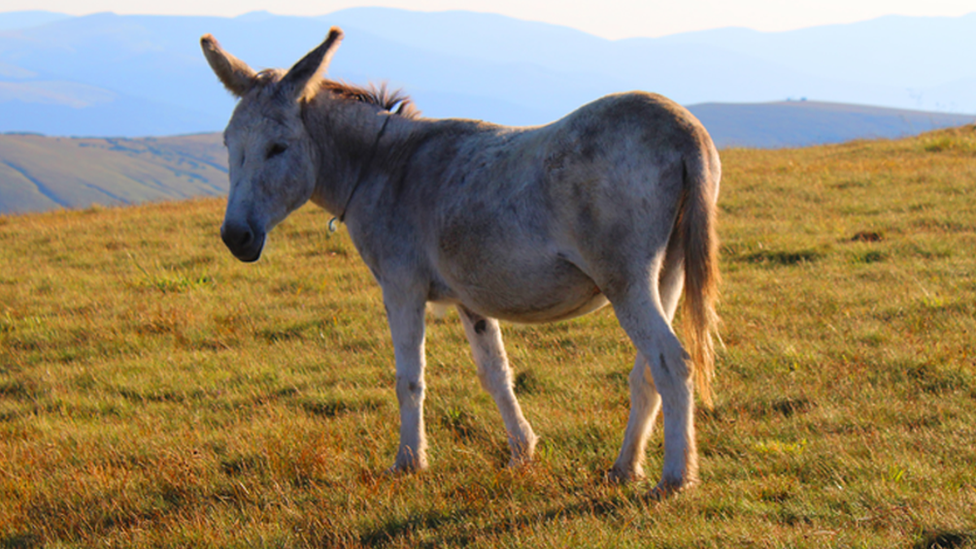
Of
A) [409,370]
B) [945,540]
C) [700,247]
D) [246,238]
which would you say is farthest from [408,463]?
[945,540]

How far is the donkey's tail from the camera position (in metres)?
3.53

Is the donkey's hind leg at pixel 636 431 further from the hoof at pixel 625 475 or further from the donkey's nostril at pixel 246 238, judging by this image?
the donkey's nostril at pixel 246 238

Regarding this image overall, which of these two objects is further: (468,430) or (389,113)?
(468,430)

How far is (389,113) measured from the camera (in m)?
4.99

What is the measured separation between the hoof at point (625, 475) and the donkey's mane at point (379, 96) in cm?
284

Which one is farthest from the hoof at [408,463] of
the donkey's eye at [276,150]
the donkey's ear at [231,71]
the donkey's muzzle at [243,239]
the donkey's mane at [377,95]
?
the donkey's ear at [231,71]

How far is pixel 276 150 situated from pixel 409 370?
1665mm

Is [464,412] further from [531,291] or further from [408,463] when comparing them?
[531,291]

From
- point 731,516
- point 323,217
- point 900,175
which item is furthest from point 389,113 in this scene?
point 900,175

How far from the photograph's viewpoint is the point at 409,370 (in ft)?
14.7

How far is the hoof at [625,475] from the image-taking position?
162 inches

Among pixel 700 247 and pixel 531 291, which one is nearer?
pixel 700 247

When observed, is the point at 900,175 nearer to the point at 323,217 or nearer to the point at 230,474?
the point at 323,217

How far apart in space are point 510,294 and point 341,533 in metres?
1.58
